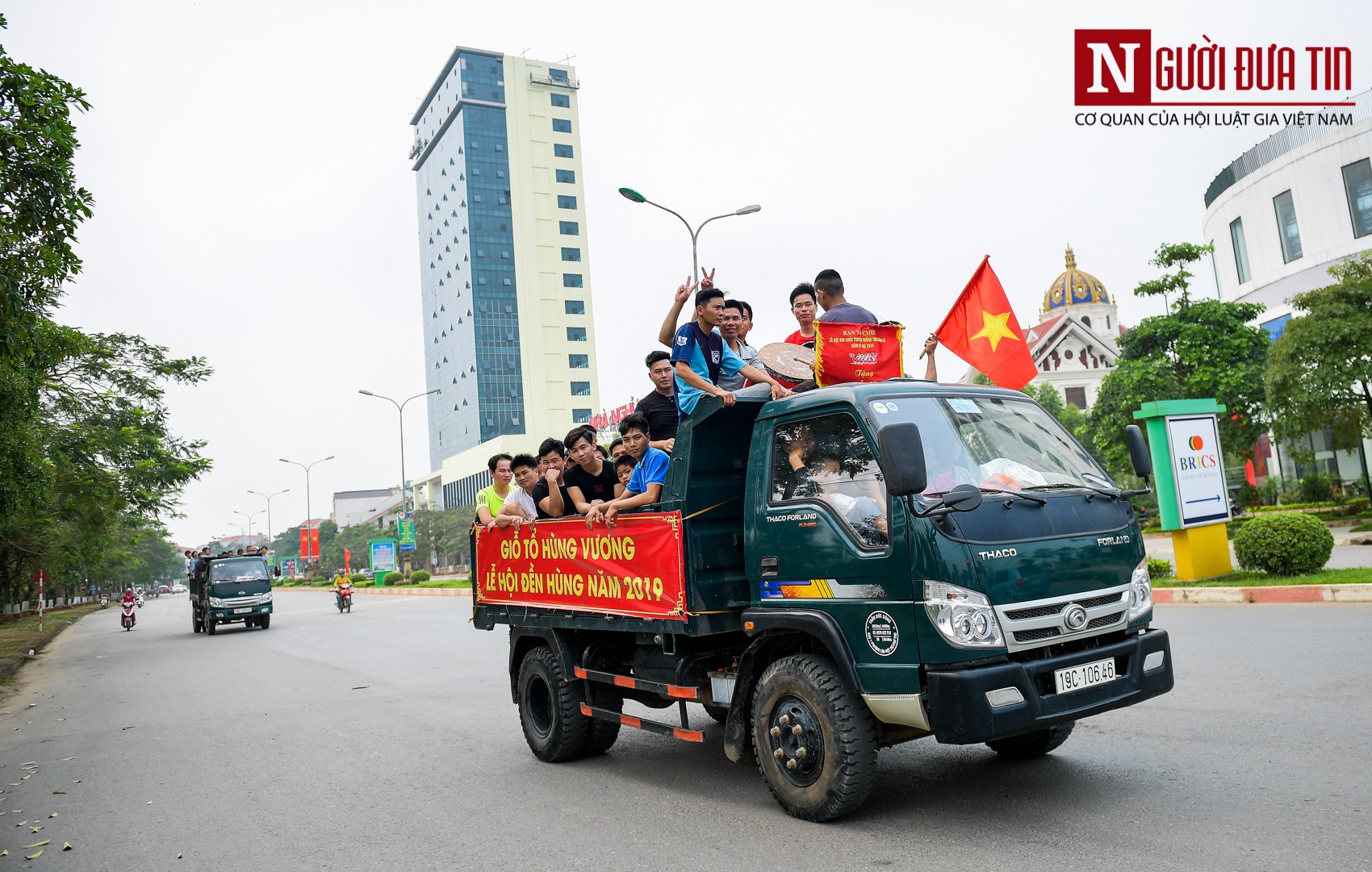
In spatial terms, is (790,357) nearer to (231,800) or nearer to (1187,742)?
(1187,742)

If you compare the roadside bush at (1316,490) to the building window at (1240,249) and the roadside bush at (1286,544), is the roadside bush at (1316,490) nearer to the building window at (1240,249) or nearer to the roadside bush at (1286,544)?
the building window at (1240,249)

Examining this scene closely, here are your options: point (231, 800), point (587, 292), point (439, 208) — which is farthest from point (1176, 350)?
point (439, 208)

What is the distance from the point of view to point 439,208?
109750 millimetres

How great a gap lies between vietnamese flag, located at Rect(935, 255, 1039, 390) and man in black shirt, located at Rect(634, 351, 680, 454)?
6.23ft

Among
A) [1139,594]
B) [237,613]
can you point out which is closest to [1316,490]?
[237,613]

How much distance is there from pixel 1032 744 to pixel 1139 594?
128 cm

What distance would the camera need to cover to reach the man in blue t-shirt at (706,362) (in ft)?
17.0

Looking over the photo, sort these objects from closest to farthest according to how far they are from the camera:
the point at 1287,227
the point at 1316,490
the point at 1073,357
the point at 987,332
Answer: the point at 987,332 → the point at 1316,490 → the point at 1287,227 → the point at 1073,357

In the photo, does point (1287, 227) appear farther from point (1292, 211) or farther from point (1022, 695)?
point (1022, 695)

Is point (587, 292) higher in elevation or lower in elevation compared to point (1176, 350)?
higher

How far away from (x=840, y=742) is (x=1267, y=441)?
2201 inches

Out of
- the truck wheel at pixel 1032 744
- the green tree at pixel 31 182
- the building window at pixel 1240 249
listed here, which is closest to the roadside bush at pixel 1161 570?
the truck wheel at pixel 1032 744

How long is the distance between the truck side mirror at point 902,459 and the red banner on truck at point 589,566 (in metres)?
1.39

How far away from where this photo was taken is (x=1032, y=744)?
5.32 meters
